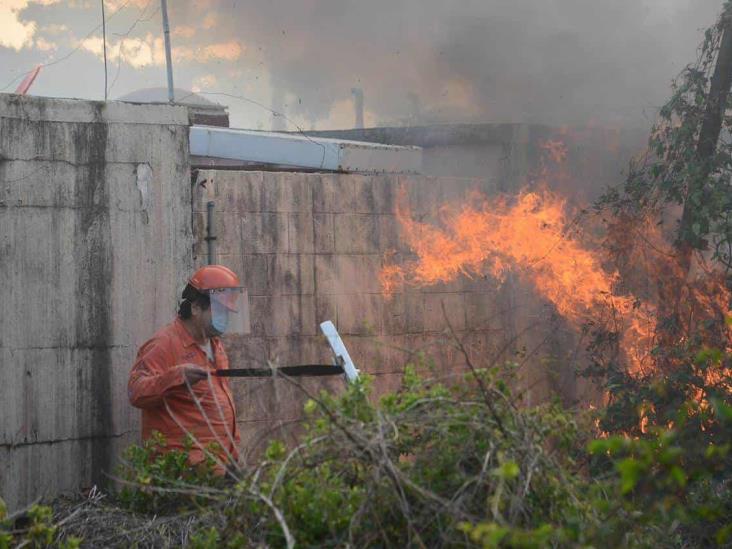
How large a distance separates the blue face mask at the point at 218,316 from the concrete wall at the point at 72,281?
2.75ft

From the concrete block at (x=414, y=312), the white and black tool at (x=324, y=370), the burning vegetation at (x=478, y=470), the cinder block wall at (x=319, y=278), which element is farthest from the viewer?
the concrete block at (x=414, y=312)

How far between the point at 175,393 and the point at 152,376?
7.0 inches

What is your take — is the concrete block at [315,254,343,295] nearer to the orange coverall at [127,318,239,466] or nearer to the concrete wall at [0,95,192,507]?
the concrete wall at [0,95,192,507]

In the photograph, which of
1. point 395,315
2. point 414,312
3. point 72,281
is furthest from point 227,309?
point 414,312

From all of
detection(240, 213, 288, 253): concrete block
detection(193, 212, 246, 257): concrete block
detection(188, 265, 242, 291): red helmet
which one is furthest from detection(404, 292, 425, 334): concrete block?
detection(188, 265, 242, 291): red helmet

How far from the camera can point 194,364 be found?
536 cm

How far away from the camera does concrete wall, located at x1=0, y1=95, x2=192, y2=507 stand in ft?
19.5

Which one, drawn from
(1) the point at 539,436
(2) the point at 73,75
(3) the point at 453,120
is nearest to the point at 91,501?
(1) the point at 539,436

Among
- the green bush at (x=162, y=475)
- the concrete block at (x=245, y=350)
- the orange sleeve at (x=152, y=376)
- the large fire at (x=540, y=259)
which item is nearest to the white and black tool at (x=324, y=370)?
the orange sleeve at (x=152, y=376)

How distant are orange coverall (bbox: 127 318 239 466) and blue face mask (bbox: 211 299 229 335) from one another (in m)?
0.16

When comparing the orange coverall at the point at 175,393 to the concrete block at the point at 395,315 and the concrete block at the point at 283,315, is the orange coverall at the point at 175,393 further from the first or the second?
the concrete block at the point at 395,315

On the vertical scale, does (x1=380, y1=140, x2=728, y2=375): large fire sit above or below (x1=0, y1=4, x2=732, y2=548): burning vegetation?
above

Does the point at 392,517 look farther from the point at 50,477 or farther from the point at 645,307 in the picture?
the point at 645,307

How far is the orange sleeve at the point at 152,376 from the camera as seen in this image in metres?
5.12
